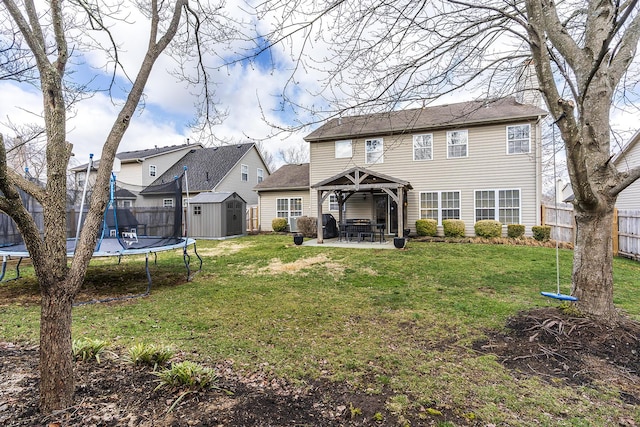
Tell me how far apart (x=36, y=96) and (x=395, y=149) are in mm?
12959

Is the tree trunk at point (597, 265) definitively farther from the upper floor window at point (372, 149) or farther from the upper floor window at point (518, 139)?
the upper floor window at point (372, 149)

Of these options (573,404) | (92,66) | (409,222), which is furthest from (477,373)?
(409,222)

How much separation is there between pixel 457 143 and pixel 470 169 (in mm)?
1299

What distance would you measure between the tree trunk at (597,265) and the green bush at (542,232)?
9.78 meters

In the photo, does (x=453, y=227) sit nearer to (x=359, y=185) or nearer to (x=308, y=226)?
(x=359, y=185)

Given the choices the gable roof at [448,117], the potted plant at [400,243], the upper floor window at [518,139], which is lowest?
the potted plant at [400,243]

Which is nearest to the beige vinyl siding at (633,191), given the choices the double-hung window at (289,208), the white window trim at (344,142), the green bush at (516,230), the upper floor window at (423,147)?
the green bush at (516,230)

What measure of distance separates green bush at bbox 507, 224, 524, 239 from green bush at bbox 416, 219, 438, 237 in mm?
2851

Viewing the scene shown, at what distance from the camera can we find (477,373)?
2900 mm

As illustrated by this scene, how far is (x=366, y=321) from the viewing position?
4.38 meters

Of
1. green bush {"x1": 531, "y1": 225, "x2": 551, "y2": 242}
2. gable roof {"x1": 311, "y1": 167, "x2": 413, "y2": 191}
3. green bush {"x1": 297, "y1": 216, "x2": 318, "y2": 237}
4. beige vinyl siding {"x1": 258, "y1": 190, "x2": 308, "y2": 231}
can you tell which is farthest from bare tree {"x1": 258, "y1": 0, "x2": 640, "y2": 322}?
beige vinyl siding {"x1": 258, "y1": 190, "x2": 308, "y2": 231}

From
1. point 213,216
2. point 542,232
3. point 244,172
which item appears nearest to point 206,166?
point 244,172

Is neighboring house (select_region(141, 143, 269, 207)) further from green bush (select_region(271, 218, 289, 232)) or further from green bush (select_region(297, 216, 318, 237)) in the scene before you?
green bush (select_region(297, 216, 318, 237))

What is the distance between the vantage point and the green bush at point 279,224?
1750 cm
